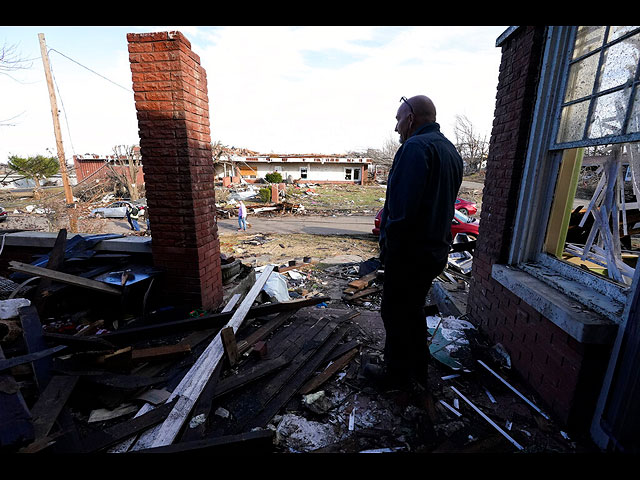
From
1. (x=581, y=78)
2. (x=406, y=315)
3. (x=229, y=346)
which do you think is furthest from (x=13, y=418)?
(x=581, y=78)

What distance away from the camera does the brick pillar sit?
2.84 metres

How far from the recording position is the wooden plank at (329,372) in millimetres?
2367

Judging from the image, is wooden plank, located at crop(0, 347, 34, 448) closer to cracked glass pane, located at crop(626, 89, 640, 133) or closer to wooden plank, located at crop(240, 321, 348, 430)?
wooden plank, located at crop(240, 321, 348, 430)

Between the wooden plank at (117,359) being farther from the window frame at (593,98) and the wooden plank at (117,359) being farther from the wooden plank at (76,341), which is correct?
the window frame at (593,98)

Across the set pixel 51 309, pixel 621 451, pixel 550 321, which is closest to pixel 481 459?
pixel 621 451

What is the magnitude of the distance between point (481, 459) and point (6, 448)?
2.64 m

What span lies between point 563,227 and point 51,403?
14.1 ft

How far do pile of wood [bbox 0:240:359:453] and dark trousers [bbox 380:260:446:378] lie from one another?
650mm

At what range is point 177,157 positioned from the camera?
301 centimetres

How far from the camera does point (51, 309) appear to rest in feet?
10.4

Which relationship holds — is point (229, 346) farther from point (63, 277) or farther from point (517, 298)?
point (517, 298)

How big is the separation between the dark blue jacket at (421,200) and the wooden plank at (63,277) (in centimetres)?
302
